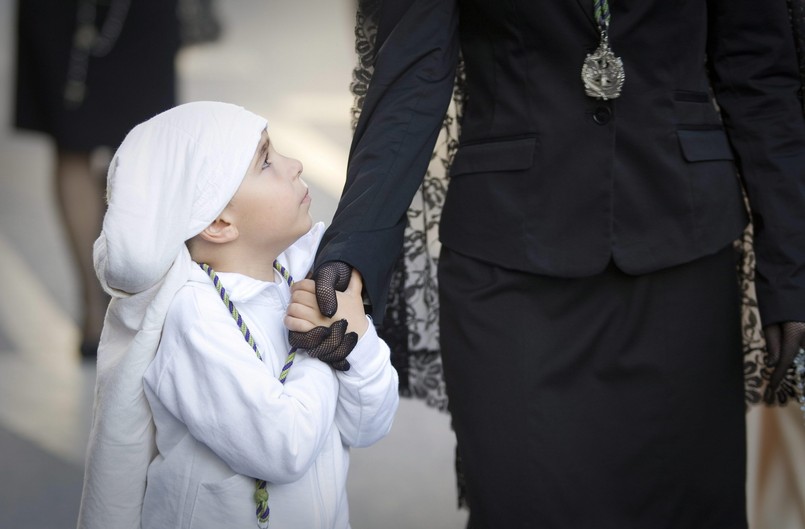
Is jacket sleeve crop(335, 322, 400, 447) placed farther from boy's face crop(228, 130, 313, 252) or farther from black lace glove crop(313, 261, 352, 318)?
boy's face crop(228, 130, 313, 252)

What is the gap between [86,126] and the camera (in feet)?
16.1

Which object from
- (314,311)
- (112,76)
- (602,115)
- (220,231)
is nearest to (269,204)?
(220,231)

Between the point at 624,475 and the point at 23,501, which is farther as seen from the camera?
the point at 23,501

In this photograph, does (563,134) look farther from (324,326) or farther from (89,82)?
(89,82)

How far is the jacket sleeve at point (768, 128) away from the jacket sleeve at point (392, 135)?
538mm

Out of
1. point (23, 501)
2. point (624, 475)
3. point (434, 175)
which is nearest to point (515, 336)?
point (624, 475)

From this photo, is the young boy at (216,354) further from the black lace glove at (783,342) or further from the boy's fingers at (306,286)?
the black lace glove at (783,342)

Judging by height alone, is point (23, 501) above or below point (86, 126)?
below

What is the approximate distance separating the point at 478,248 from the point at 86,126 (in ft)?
10.7

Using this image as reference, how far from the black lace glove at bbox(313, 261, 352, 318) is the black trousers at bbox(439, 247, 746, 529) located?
421mm

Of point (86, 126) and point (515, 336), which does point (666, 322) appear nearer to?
point (515, 336)

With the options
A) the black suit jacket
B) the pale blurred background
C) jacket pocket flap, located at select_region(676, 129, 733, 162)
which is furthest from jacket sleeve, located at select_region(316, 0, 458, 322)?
the pale blurred background

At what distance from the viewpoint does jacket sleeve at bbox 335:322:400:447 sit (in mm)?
1667

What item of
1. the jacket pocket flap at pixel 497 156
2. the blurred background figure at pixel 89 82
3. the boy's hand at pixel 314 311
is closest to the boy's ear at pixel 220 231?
the boy's hand at pixel 314 311
